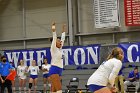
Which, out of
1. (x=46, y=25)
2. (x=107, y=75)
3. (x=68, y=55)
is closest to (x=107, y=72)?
(x=107, y=75)

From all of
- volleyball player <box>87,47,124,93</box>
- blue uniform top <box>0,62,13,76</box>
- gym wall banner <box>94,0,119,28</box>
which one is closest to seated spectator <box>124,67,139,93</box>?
gym wall banner <box>94,0,119,28</box>

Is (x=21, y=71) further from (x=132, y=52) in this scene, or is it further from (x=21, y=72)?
(x=132, y=52)

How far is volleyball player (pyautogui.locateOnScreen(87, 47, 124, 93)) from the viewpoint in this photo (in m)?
5.30

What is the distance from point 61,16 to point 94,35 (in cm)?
249

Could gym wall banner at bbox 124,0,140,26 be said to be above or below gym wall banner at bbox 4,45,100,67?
above

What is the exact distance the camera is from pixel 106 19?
1789 cm

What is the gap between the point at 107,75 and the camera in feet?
17.7

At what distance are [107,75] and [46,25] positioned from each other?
15398mm

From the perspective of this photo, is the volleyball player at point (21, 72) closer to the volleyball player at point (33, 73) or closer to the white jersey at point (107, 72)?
the volleyball player at point (33, 73)

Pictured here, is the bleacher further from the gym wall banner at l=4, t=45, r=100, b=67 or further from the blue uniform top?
the blue uniform top

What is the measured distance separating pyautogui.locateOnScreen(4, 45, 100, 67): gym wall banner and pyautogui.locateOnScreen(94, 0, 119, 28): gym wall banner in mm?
1486

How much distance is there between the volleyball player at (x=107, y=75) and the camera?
530 cm

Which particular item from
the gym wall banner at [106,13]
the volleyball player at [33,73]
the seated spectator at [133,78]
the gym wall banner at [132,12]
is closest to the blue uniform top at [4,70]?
the volleyball player at [33,73]

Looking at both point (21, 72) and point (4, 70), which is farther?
point (21, 72)
